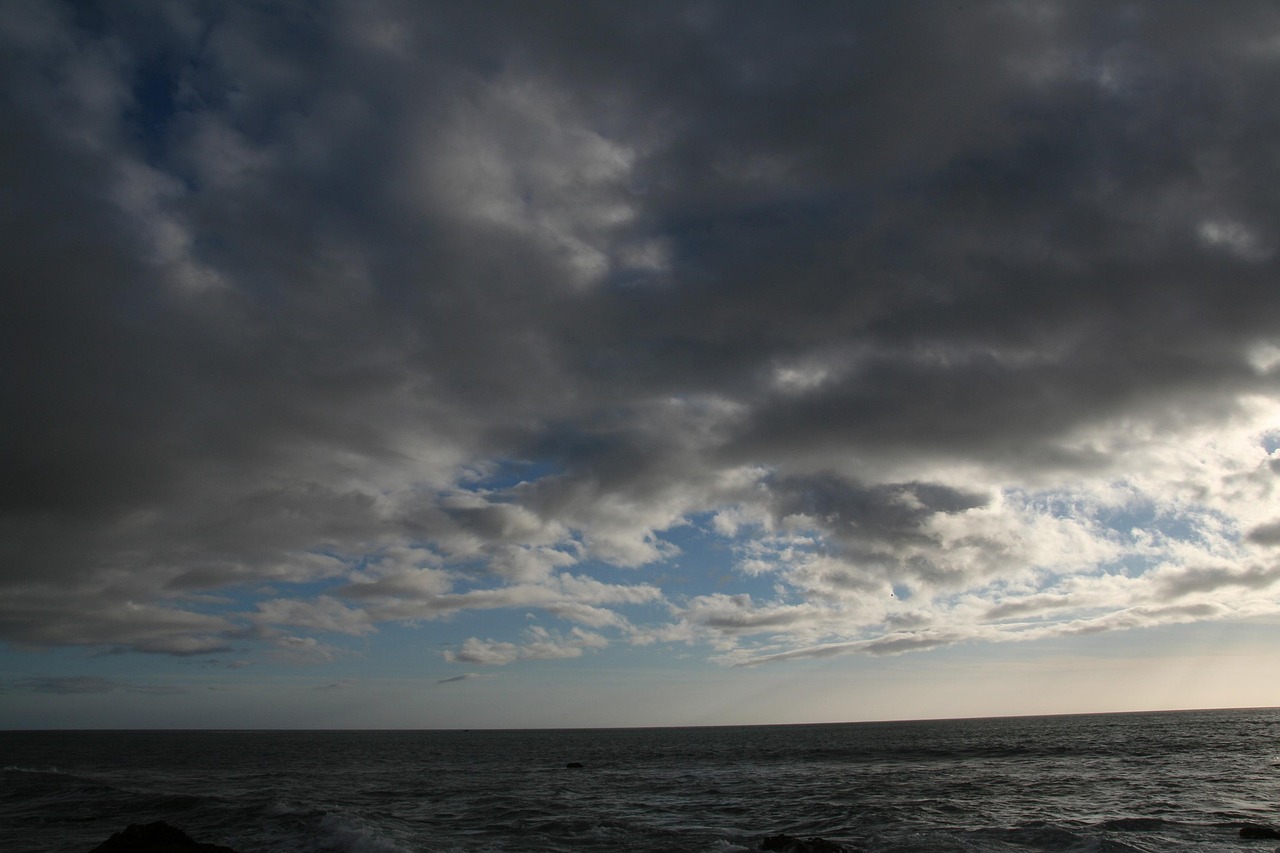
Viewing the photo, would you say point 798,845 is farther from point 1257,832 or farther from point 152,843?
point 152,843

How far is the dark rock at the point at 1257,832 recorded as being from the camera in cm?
2950

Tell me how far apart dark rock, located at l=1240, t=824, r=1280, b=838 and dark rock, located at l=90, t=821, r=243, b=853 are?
39012 mm

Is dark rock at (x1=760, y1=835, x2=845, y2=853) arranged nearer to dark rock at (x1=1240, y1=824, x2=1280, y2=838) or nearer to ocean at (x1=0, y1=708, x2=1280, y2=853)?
ocean at (x1=0, y1=708, x2=1280, y2=853)

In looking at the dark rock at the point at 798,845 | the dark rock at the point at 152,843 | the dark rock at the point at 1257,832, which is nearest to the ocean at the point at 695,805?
the dark rock at the point at 1257,832

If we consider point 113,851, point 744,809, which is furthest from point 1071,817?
point 113,851

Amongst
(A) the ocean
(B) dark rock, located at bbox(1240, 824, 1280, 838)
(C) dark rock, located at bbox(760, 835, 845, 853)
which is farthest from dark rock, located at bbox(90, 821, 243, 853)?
(B) dark rock, located at bbox(1240, 824, 1280, 838)

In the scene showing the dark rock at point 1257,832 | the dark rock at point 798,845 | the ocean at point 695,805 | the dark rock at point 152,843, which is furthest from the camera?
the ocean at point 695,805

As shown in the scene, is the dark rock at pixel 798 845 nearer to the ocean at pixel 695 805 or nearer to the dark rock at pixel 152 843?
the ocean at pixel 695 805

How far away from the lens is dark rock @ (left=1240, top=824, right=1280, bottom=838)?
2950 cm

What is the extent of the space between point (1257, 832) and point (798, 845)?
19351mm

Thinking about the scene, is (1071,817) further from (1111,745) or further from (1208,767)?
(1111,745)

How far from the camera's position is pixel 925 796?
45219 millimetres

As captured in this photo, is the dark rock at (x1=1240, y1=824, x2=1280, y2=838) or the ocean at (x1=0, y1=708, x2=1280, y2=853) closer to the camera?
the dark rock at (x1=1240, y1=824, x2=1280, y2=838)

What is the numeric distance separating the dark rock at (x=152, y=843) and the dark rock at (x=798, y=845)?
63.3 ft
